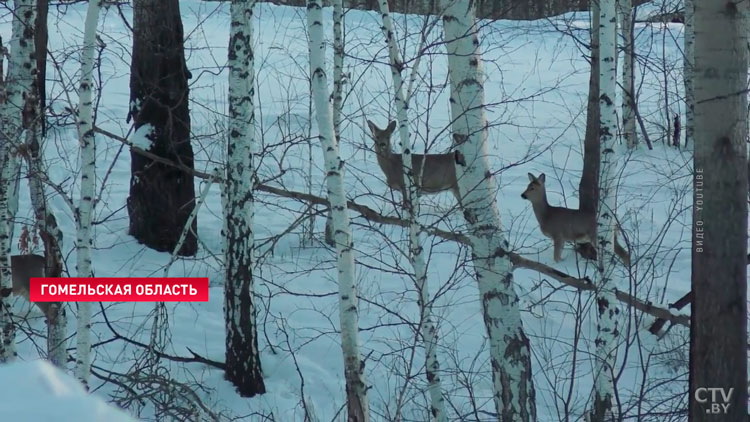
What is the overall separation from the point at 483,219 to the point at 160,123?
5.53 meters

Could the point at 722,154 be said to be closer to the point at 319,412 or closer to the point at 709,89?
the point at 709,89

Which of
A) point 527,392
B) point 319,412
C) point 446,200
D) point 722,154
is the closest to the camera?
point 722,154

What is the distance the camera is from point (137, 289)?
29.6ft

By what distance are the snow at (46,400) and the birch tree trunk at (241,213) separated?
5645 millimetres

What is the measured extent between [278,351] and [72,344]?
1.82 m

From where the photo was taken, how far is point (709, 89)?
5156mm

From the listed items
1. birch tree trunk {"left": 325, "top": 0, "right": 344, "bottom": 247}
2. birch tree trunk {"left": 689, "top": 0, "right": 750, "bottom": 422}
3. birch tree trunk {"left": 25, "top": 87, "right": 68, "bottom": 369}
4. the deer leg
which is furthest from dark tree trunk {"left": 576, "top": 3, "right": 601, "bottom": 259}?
birch tree trunk {"left": 25, "top": 87, "right": 68, "bottom": 369}

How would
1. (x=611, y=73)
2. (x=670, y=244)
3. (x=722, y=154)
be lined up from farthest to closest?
1. (x=670, y=244)
2. (x=611, y=73)
3. (x=722, y=154)

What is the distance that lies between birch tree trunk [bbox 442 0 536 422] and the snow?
409 centimetres

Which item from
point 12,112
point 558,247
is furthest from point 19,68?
point 558,247

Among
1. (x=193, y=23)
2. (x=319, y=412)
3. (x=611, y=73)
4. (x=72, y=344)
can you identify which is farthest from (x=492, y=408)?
(x=193, y=23)

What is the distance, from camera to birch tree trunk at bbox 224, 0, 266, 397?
7191 mm

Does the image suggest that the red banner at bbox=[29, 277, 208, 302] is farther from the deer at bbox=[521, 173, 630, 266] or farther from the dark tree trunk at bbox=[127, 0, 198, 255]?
A: the deer at bbox=[521, 173, 630, 266]

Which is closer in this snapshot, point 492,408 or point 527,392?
point 527,392
